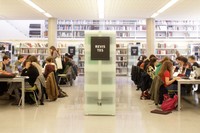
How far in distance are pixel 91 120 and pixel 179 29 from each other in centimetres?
1278

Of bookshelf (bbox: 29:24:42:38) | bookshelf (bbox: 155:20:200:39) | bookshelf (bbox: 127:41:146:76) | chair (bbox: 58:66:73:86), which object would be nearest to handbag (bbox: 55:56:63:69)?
chair (bbox: 58:66:73:86)

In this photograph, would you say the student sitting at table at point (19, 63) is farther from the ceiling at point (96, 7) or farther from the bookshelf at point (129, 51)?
the bookshelf at point (129, 51)

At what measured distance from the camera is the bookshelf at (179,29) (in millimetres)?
16625

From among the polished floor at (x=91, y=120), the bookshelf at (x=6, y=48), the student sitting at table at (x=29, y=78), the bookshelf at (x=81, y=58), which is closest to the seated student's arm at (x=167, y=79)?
the polished floor at (x=91, y=120)

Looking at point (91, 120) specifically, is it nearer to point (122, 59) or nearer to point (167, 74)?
point (167, 74)

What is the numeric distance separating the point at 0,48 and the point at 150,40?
293 inches

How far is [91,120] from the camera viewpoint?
5.30 metres

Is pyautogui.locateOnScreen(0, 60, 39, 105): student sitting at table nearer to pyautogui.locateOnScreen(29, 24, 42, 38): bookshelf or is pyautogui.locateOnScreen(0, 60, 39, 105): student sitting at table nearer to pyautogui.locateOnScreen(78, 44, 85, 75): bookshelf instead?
pyautogui.locateOnScreen(78, 44, 85, 75): bookshelf

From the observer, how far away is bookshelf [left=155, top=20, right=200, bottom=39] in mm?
16625

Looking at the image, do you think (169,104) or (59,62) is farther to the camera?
(59,62)

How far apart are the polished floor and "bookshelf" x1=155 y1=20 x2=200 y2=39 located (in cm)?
1027

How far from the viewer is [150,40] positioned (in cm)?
1359

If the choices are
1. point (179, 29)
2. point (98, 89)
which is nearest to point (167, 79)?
point (98, 89)

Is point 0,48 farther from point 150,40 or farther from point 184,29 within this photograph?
point 184,29
